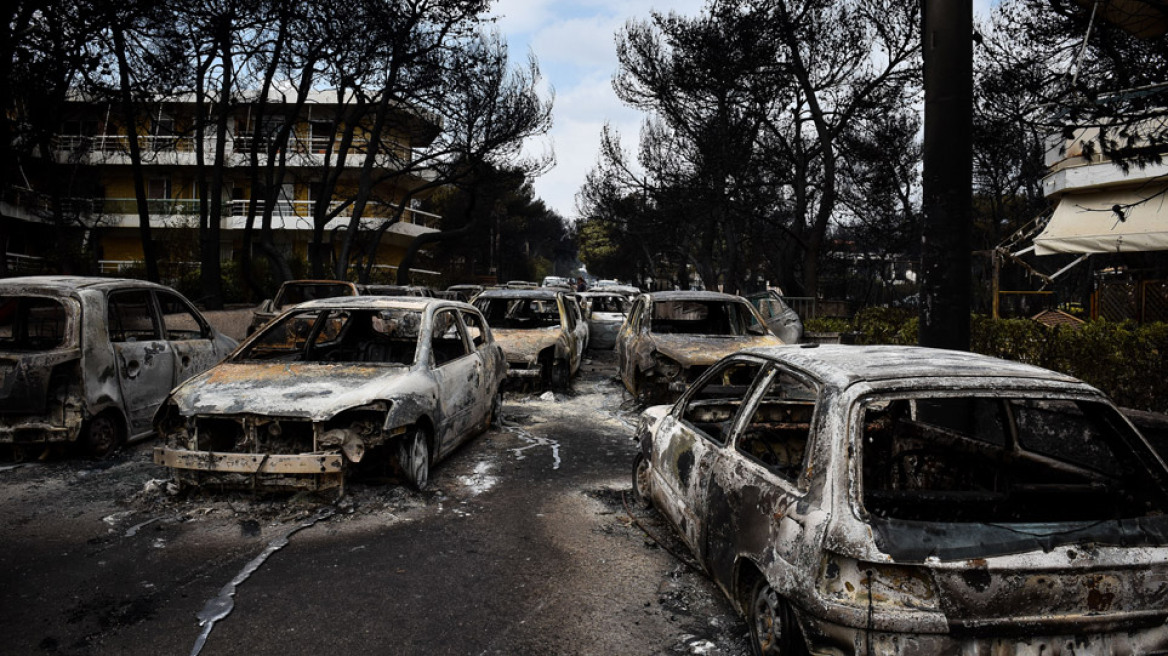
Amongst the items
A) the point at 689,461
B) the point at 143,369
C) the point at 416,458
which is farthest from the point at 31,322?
the point at 689,461

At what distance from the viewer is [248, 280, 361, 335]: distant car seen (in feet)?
40.0

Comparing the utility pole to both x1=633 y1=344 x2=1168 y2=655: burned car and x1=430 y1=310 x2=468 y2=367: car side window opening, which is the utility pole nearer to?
x1=633 y1=344 x2=1168 y2=655: burned car

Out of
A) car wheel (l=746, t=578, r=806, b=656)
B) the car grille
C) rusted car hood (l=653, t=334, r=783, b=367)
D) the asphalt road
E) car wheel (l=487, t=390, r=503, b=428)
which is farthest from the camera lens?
rusted car hood (l=653, t=334, r=783, b=367)

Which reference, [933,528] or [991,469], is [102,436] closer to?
[933,528]

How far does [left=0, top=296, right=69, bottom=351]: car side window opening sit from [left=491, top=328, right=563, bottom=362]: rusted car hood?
16.1ft

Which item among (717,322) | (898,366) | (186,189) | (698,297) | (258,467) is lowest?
(258,467)

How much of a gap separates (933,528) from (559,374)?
27.6 feet

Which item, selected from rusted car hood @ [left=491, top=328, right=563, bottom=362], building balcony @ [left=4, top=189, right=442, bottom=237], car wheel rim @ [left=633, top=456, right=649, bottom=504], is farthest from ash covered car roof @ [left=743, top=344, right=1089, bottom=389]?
Answer: building balcony @ [left=4, top=189, right=442, bottom=237]

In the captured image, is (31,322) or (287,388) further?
Answer: (31,322)

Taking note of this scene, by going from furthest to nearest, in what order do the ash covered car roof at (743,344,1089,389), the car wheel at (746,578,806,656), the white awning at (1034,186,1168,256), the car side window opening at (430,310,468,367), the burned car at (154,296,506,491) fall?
the white awning at (1034,186,1168,256), the car side window opening at (430,310,468,367), the burned car at (154,296,506,491), the ash covered car roof at (743,344,1089,389), the car wheel at (746,578,806,656)

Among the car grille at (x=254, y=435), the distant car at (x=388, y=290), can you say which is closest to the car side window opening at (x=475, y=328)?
the car grille at (x=254, y=435)

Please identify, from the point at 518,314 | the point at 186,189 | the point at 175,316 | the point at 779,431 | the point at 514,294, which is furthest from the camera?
the point at 186,189

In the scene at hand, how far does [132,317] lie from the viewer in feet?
22.6

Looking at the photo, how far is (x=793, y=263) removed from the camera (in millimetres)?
23625
